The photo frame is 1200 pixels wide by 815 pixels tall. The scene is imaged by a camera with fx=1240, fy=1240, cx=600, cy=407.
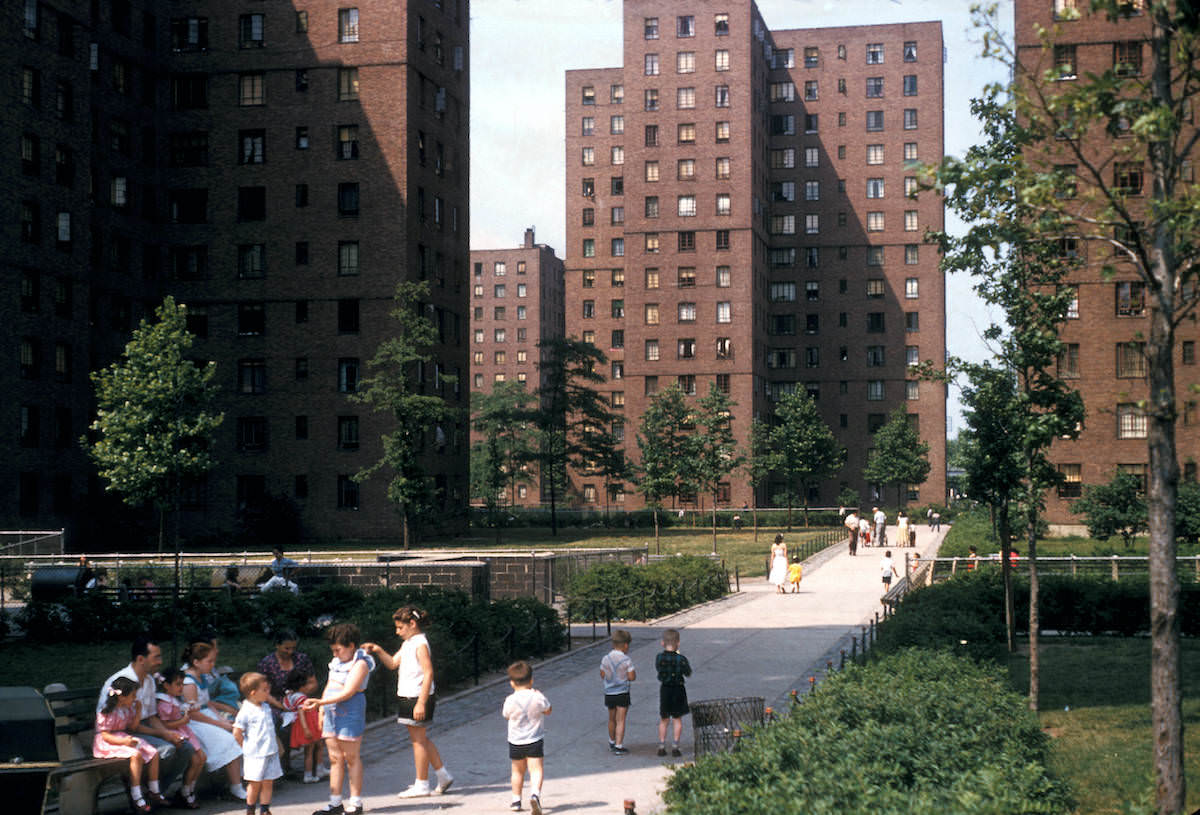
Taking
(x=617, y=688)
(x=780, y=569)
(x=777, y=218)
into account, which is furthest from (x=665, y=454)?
(x=617, y=688)

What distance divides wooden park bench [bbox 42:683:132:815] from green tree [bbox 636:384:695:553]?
4873 centimetres

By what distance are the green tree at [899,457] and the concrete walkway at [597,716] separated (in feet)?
190

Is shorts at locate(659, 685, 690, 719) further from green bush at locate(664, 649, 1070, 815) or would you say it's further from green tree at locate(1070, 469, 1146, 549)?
green tree at locate(1070, 469, 1146, 549)

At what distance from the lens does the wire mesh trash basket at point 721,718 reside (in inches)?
482

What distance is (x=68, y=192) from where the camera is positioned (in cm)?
5488

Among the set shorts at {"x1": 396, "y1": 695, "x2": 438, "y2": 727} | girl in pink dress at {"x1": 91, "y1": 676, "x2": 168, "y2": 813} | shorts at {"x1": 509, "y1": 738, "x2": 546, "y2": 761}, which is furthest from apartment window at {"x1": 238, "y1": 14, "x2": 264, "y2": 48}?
shorts at {"x1": 509, "y1": 738, "x2": 546, "y2": 761}

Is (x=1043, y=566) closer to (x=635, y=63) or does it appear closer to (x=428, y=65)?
(x=428, y=65)

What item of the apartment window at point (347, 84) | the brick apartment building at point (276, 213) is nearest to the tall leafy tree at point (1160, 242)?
the brick apartment building at point (276, 213)

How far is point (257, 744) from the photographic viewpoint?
10891 millimetres

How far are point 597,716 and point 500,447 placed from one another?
90326 mm

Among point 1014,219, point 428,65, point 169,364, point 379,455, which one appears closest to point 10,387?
point 169,364

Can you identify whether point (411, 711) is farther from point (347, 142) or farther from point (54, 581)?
point (347, 142)

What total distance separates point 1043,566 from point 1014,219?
2350cm

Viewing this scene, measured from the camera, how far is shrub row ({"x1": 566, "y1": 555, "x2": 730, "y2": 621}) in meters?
29.0
